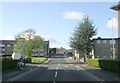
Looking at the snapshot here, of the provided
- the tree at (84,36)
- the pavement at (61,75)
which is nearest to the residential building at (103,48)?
the tree at (84,36)

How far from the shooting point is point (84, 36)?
8906 centimetres

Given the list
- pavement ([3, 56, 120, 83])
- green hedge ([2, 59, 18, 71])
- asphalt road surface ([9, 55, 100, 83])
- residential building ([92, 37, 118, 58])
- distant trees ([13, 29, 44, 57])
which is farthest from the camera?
residential building ([92, 37, 118, 58])

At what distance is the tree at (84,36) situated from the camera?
87.9 metres

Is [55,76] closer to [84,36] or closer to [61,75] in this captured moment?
[61,75]

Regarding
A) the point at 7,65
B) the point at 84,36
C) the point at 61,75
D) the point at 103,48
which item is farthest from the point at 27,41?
the point at 61,75

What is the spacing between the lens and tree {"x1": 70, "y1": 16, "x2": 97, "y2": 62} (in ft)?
289

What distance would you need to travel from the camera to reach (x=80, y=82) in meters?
21.3

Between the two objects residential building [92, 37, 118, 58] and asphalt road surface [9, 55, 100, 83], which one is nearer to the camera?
asphalt road surface [9, 55, 100, 83]

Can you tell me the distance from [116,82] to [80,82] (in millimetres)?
2627

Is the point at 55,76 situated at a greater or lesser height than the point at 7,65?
lesser

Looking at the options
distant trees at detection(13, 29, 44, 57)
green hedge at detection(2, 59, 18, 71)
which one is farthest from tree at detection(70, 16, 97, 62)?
green hedge at detection(2, 59, 18, 71)

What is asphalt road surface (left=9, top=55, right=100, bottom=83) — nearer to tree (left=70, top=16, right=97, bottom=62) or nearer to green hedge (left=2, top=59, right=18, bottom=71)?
green hedge (left=2, top=59, right=18, bottom=71)

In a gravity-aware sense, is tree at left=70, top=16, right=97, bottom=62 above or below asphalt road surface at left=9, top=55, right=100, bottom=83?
above

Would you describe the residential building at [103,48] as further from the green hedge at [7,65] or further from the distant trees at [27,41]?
the green hedge at [7,65]
